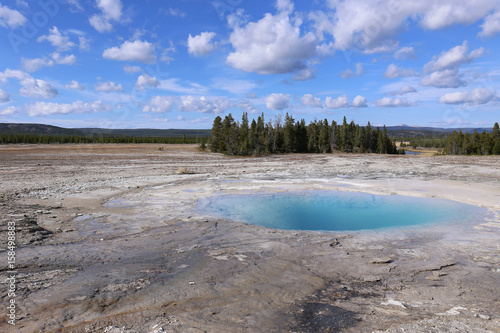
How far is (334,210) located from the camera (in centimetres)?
1263

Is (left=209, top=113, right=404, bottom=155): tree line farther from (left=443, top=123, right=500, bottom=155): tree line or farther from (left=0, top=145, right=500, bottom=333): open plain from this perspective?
(left=0, top=145, right=500, bottom=333): open plain

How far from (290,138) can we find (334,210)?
52678 mm

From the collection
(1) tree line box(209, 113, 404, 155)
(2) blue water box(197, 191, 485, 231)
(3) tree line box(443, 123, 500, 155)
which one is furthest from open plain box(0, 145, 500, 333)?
(3) tree line box(443, 123, 500, 155)

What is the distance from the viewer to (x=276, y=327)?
416 centimetres

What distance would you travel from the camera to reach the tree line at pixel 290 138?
54969mm

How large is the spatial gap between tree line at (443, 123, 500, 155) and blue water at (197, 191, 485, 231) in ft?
Result: 216

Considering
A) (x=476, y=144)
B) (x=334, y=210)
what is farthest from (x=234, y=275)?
(x=476, y=144)

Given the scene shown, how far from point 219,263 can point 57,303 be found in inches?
113

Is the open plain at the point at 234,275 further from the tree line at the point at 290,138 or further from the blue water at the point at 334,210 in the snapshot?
the tree line at the point at 290,138

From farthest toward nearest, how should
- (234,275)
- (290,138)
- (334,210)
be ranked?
(290,138), (334,210), (234,275)

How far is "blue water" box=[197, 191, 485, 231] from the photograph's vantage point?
1051 centimetres

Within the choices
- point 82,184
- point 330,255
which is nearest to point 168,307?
point 330,255

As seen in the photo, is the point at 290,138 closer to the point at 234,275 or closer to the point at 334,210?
the point at 334,210

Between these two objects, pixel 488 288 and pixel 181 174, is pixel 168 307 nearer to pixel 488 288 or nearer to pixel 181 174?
pixel 488 288
